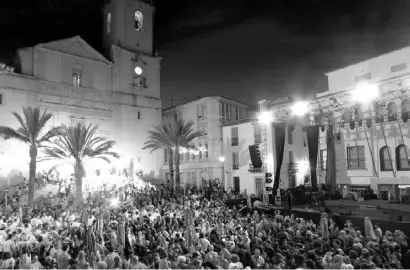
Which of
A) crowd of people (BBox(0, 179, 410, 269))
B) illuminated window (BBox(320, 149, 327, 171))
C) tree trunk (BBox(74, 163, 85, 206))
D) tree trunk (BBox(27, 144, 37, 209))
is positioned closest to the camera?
crowd of people (BBox(0, 179, 410, 269))

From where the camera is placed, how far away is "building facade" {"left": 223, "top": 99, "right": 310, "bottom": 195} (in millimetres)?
33281

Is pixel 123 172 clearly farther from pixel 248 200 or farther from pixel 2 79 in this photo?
pixel 248 200

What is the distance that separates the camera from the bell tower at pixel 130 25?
42.8 metres

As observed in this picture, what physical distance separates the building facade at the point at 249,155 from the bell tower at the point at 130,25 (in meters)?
16.7

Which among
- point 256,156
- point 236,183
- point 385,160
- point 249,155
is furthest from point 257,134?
point 385,160

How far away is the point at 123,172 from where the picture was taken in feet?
129

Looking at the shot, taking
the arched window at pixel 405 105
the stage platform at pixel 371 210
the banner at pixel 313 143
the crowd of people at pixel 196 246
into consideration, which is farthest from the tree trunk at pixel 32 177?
the arched window at pixel 405 105

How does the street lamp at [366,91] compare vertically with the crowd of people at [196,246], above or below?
above

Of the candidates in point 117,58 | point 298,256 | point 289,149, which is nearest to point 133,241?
point 298,256

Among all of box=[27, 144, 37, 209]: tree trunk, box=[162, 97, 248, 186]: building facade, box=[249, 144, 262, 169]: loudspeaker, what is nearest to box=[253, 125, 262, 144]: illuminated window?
box=[249, 144, 262, 169]: loudspeaker

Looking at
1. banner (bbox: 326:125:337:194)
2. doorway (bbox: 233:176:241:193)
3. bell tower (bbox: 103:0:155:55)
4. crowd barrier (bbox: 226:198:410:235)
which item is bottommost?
crowd barrier (bbox: 226:198:410:235)

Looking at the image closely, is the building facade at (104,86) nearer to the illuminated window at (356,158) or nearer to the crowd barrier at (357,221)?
the illuminated window at (356,158)

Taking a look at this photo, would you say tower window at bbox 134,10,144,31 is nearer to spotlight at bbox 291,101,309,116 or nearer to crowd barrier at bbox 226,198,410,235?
spotlight at bbox 291,101,309,116

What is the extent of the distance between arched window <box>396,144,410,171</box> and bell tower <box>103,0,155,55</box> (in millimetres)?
31720
